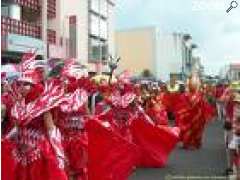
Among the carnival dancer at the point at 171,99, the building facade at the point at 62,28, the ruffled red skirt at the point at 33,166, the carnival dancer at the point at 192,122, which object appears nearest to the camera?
the ruffled red skirt at the point at 33,166

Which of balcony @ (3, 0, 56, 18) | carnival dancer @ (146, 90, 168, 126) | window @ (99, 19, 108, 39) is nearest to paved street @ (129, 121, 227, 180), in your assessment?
carnival dancer @ (146, 90, 168, 126)

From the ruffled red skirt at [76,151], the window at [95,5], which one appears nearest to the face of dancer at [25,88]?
the ruffled red skirt at [76,151]

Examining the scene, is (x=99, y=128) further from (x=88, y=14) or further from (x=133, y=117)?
(x=88, y=14)

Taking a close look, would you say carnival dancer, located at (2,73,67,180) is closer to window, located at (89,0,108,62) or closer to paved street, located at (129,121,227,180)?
paved street, located at (129,121,227,180)

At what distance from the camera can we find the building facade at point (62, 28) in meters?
29.9

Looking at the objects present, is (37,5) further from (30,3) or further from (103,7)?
(103,7)

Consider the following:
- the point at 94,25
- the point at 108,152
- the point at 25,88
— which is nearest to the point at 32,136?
the point at 25,88

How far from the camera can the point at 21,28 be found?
3086 cm

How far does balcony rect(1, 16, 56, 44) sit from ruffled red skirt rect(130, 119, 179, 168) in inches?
573

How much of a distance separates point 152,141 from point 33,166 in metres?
6.76

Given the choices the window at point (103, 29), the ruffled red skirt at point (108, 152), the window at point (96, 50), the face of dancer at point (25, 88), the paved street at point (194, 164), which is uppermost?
the window at point (103, 29)

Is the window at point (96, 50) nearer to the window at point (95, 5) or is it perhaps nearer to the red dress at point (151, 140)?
the window at point (95, 5)

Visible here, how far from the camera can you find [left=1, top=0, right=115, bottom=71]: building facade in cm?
2988

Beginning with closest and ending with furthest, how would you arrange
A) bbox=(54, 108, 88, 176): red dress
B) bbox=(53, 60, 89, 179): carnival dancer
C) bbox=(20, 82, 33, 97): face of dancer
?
1. bbox=(20, 82, 33, 97): face of dancer
2. bbox=(53, 60, 89, 179): carnival dancer
3. bbox=(54, 108, 88, 176): red dress
